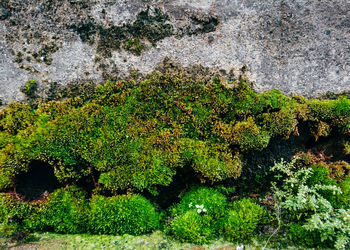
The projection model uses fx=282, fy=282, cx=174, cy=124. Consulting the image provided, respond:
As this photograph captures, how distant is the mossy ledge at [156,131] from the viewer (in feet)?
8.59

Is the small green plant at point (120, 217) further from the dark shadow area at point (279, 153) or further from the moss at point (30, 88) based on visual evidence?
the moss at point (30, 88)

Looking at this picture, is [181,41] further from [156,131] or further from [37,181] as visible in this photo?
[37,181]

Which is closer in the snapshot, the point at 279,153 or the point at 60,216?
the point at 60,216

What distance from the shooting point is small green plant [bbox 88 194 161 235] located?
8.18 ft

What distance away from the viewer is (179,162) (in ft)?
8.80

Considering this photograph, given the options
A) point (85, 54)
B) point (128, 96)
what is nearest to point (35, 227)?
point (128, 96)

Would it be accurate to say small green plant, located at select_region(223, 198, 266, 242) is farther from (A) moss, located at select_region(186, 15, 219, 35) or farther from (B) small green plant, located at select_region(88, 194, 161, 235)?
(A) moss, located at select_region(186, 15, 219, 35)

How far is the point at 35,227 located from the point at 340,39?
3.50 m

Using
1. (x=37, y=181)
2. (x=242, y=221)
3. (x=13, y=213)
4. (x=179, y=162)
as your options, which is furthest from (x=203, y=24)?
(x=13, y=213)

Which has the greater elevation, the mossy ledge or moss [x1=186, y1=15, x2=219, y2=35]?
moss [x1=186, y1=15, x2=219, y2=35]

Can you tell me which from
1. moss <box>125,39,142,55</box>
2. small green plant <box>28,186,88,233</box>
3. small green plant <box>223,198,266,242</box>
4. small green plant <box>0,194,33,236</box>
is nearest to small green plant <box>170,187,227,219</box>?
small green plant <box>223,198,266,242</box>

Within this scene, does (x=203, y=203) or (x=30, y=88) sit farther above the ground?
(x=30, y=88)

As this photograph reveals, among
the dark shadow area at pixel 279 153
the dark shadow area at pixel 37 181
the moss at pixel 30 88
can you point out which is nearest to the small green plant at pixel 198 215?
the dark shadow area at pixel 279 153

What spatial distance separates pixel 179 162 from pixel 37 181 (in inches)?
55.4
